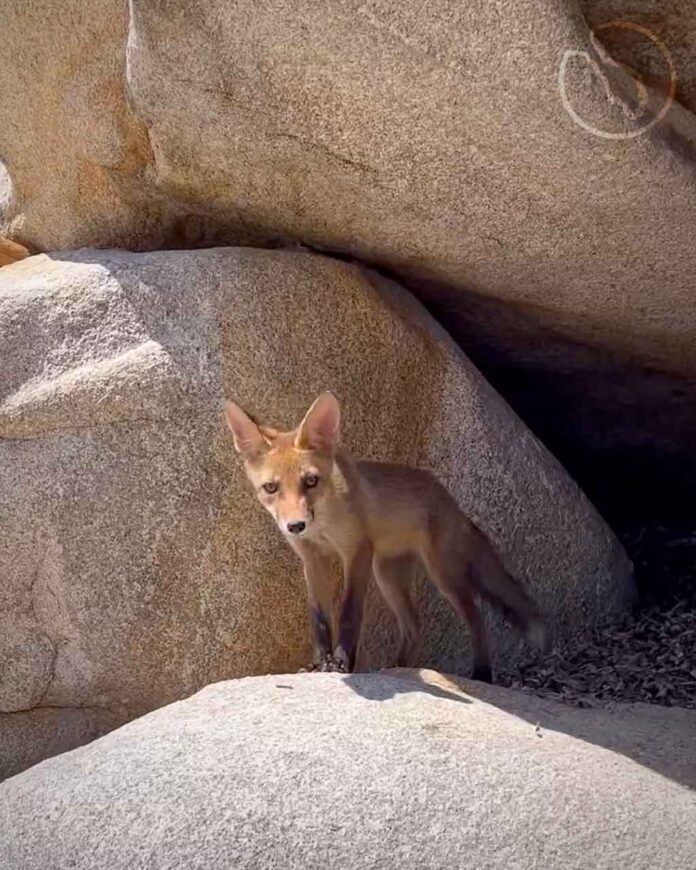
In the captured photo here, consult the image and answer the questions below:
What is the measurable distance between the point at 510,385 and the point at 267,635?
2882mm

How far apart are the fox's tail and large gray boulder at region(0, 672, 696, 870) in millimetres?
1098

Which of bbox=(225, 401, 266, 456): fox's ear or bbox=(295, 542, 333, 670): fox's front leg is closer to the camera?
bbox=(225, 401, 266, 456): fox's ear

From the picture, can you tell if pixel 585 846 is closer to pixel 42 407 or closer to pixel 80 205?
pixel 42 407

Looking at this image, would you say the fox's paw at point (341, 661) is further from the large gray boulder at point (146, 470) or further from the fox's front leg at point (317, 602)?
the large gray boulder at point (146, 470)

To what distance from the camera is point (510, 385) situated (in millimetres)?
7465

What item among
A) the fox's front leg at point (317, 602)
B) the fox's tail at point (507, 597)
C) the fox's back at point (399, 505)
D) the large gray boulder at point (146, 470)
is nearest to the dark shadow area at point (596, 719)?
the fox's front leg at point (317, 602)

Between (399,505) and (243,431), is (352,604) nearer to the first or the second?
(399,505)

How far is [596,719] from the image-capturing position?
4594 millimetres

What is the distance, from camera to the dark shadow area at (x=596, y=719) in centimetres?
417

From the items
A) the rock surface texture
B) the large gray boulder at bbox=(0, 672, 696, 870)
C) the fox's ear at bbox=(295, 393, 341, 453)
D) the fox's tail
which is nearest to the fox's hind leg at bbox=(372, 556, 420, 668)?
the fox's tail

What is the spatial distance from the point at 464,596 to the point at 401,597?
0.33 m

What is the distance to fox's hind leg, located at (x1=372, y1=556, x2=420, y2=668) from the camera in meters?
5.23

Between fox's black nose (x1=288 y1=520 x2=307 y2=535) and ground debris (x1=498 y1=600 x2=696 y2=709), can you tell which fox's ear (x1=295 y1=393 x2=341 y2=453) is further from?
ground debris (x1=498 y1=600 x2=696 y2=709)

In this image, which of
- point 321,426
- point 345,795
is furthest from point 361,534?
point 345,795
